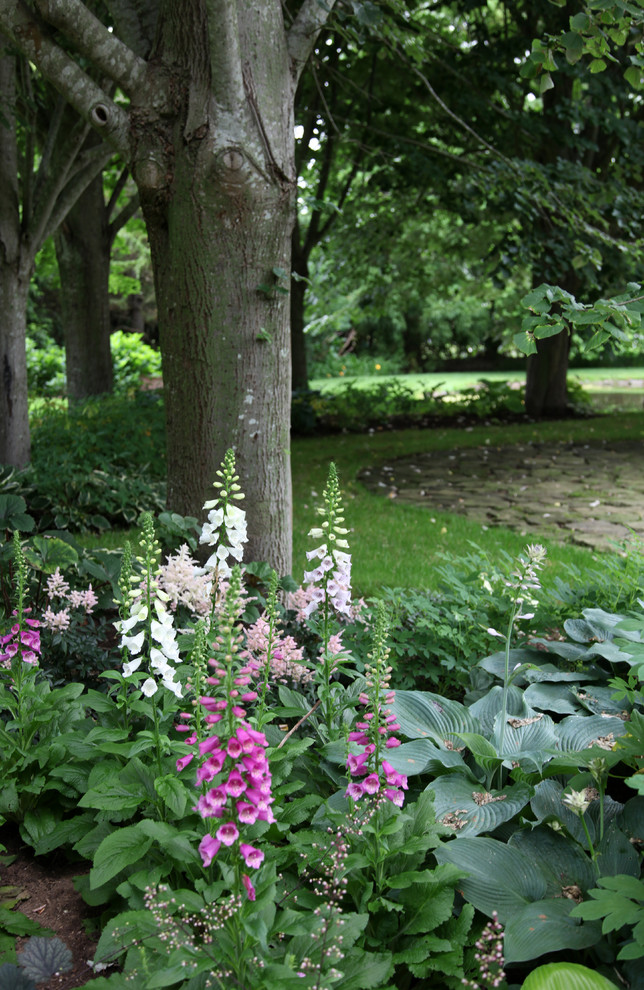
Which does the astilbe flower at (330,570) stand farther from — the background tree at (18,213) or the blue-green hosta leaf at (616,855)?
the background tree at (18,213)

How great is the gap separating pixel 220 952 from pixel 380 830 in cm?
43

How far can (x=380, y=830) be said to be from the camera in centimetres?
178

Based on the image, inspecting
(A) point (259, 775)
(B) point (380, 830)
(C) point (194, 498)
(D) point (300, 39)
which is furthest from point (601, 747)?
(D) point (300, 39)

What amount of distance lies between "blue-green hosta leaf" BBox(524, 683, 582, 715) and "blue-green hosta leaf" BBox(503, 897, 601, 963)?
888mm

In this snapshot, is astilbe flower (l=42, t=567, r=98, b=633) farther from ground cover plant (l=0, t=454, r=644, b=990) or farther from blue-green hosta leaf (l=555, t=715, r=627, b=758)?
blue-green hosta leaf (l=555, t=715, r=627, b=758)

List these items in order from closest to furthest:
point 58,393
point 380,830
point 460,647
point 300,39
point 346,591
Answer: point 380,830 < point 346,591 < point 460,647 < point 300,39 < point 58,393

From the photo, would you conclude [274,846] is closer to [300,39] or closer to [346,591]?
[346,591]

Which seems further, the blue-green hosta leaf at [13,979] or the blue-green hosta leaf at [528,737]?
the blue-green hosta leaf at [528,737]

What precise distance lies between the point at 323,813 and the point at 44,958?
72 cm

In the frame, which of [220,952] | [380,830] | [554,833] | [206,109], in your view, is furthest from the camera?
[206,109]

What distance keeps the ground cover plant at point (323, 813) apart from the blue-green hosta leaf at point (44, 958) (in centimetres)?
2

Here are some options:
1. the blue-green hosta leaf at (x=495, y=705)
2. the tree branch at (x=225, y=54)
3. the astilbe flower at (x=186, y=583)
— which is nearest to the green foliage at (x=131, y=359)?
the tree branch at (x=225, y=54)

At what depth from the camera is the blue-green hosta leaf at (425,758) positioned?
2.24 m

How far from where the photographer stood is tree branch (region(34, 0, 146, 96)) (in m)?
3.32
